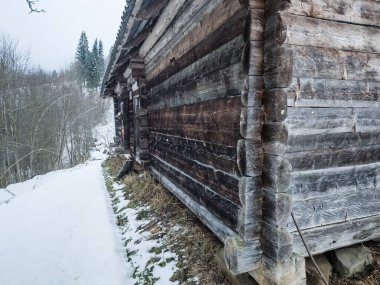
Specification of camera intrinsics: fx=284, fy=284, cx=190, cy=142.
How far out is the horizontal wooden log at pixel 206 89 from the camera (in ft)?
8.57

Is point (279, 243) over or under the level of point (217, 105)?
under

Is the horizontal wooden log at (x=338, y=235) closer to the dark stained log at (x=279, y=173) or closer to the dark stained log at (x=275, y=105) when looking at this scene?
the dark stained log at (x=279, y=173)

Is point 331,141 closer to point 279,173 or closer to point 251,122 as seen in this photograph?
point 279,173

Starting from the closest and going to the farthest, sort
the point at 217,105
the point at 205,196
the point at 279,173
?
the point at 279,173
the point at 217,105
the point at 205,196

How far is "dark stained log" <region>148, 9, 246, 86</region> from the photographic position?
2553 millimetres

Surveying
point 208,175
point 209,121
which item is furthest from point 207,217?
point 209,121

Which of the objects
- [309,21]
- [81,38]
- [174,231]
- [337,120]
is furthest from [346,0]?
[81,38]

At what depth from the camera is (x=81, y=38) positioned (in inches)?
2069

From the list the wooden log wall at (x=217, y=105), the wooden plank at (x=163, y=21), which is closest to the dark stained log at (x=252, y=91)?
the wooden log wall at (x=217, y=105)

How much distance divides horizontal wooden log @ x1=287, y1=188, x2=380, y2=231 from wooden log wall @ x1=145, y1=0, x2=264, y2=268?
15.9 inches

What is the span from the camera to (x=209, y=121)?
3229mm

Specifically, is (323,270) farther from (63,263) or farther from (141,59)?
(141,59)

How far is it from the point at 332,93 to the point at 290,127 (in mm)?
508

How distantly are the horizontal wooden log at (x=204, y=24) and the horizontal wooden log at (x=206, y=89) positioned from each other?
45 cm
